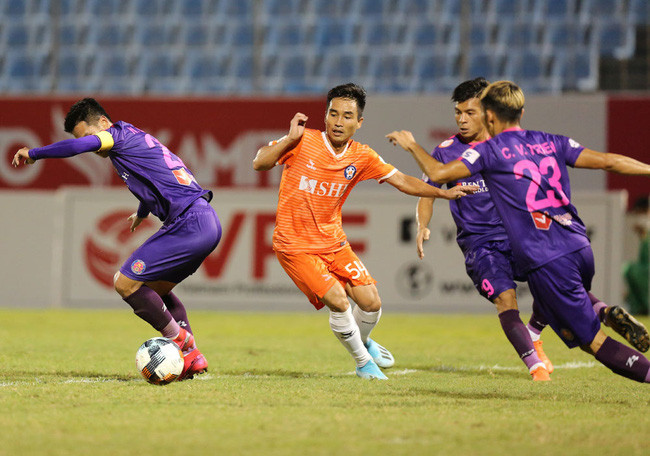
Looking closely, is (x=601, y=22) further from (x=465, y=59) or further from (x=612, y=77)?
(x=465, y=59)

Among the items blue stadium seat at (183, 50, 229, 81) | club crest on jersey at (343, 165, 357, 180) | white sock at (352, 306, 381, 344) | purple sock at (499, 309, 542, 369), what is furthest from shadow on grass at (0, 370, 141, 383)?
blue stadium seat at (183, 50, 229, 81)

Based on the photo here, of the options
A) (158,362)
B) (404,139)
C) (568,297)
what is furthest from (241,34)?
(568,297)

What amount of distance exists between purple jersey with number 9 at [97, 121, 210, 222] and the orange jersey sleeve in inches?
25.8

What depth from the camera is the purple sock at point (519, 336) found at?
622 centimetres

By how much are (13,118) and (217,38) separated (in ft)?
13.7

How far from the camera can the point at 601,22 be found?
16812 mm

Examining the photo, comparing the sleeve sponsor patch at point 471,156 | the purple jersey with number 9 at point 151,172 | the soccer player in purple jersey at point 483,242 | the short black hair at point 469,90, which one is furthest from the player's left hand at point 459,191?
the purple jersey with number 9 at point 151,172

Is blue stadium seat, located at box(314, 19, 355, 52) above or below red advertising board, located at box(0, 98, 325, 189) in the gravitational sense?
above

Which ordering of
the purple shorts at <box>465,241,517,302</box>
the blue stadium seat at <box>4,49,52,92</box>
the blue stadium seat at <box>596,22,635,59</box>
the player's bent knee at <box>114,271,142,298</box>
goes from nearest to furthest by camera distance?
the player's bent knee at <box>114,271,142,298</box> < the purple shorts at <box>465,241,517,302</box> < the blue stadium seat at <box>596,22,635,59</box> < the blue stadium seat at <box>4,49,52,92</box>

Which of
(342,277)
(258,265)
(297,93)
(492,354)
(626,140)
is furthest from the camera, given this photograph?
(297,93)

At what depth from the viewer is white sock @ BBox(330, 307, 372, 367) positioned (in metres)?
6.23

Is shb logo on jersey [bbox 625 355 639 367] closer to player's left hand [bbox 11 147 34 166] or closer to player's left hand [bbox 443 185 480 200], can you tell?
player's left hand [bbox 443 185 480 200]

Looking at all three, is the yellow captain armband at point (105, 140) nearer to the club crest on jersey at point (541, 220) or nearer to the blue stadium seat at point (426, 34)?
the club crest on jersey at point (541, 220)

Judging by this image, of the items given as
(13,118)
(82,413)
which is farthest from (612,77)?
(82,413)
